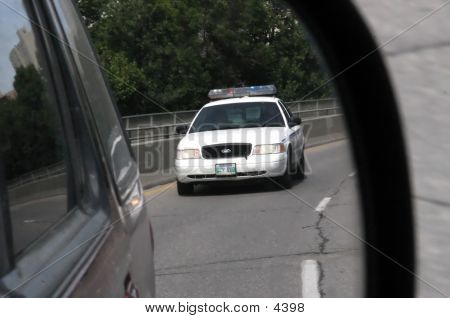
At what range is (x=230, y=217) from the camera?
20.0ft

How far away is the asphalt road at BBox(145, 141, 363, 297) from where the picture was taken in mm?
3533

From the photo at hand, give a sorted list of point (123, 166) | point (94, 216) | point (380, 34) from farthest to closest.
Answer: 1. point (380, 34)
2. point (123, 166)
3. point (94, 216)

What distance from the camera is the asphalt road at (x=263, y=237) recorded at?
3533 mm

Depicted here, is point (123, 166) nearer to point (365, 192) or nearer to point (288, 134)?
point (365, 192)

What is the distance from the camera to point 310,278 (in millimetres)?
4445

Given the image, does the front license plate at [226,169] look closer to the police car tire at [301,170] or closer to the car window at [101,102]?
the police car tire at [301,170]

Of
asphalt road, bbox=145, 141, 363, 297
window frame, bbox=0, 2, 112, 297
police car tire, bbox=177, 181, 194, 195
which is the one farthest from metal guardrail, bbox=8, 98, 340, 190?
police car tire, bbox=177, 181, 194, 195

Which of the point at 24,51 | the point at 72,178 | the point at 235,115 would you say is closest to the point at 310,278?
the point at 235,115

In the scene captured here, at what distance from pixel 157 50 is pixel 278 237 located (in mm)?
3316

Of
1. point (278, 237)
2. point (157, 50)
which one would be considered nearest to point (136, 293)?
point (157, 50)

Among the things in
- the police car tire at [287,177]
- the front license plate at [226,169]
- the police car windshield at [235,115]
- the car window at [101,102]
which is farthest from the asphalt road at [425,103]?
the front license plate at [226,169]

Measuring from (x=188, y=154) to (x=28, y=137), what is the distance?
2238 millimetres

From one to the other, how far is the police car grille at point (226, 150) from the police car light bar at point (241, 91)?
82 centimetres
